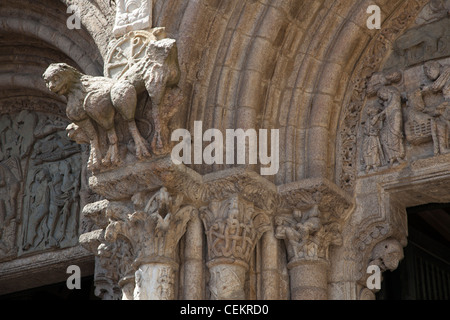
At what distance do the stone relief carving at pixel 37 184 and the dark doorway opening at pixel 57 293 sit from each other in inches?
28.7

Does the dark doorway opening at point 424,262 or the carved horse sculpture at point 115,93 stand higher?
the carved horse sculpture at point 115,93

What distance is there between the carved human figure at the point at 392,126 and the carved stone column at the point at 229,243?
109 cm

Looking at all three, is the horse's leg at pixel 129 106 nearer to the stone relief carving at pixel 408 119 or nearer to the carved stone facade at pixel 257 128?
the carved stone facade at pixel 257 128

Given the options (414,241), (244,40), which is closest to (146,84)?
(244,40)

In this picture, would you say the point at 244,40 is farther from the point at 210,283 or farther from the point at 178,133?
the point at 210,283

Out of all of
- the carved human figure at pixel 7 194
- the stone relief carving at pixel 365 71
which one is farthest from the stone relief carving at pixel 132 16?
the carved human figure at pixel 7 194

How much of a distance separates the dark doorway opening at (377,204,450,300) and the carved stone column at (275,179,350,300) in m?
0.80

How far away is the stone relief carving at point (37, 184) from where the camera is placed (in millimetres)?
7719

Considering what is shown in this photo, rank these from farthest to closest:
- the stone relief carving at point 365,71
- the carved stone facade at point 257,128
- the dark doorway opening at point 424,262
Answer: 1. the dark doorway opening at point 424,262
2. the stone relief carving at point 365,71
3. the carved stone facade at point 257,128

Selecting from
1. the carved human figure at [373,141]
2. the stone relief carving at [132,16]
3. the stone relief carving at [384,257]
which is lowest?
the stone relief carving at [384,257]

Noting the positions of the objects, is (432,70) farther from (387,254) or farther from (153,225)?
(153,225)

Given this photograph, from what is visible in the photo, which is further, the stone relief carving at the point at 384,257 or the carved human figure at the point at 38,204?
the carved human figure at the point at 38,204

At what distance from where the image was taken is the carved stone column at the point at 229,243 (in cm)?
577

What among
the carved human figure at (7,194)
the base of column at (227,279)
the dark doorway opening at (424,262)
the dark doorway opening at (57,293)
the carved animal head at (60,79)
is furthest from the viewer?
the dark doorway opening at (57,293)
